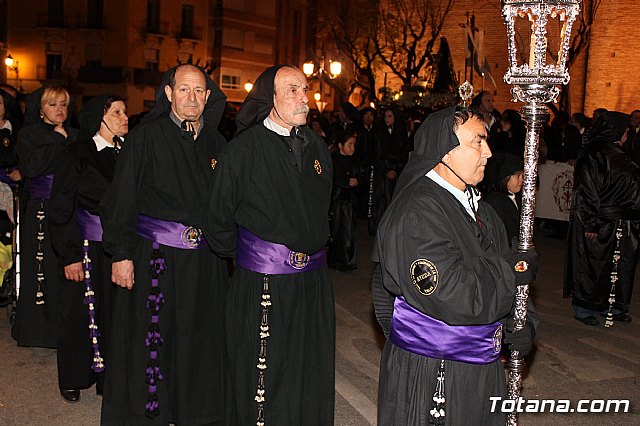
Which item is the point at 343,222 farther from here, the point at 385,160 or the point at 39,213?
the point at 39,213

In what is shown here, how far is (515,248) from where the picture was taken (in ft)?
11.5

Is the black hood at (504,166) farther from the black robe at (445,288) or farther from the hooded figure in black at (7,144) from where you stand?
the hooded figure in black at (7,144)

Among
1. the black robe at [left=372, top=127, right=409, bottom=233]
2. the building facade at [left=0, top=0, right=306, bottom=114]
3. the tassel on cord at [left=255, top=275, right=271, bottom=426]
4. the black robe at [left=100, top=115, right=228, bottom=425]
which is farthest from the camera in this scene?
the building facade at [left=0, top=0, right=306, bottom=114]

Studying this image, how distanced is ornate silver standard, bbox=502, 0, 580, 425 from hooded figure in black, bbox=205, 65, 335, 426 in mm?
1418

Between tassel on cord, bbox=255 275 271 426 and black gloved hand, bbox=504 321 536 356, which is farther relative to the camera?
tassel on cord, bbox=255 275 271 426

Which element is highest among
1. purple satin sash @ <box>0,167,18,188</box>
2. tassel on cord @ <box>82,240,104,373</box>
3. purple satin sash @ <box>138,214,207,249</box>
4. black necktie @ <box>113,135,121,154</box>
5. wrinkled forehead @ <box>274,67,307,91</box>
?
wrinkled forehead @ <box>274,67,307,91</box>

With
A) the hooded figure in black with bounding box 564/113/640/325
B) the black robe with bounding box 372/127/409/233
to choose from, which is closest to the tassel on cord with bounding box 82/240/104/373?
the hooded figure in black with bounding box 564/113/640/325

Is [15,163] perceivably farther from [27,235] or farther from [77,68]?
[77,68]

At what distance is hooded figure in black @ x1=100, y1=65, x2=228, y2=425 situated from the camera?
4.65 metres

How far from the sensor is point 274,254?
431cm

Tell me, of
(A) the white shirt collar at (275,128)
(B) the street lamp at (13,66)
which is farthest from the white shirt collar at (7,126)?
(B) the street lamp at (13,66)

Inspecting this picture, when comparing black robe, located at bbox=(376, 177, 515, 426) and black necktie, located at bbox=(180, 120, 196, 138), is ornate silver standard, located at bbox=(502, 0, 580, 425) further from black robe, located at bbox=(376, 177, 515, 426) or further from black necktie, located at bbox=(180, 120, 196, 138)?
black necktie, located at bbox=(180, 120, 196, 138)

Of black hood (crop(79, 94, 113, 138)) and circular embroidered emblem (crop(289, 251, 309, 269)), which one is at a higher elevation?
black hood (crop(79, 94, 113, 138))

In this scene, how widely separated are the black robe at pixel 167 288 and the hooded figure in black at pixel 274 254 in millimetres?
371
